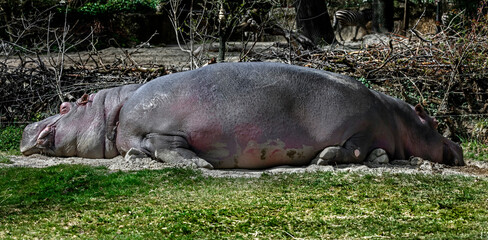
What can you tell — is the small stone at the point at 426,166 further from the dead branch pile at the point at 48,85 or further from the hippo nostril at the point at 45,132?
the dead branch pile at the point at 48,85

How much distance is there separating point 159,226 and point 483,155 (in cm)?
479

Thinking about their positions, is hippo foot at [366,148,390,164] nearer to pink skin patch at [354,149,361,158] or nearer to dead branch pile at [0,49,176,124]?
pink skin patch at [354,149,361,158]

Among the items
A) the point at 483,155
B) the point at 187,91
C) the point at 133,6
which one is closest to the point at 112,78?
the point at 187,91

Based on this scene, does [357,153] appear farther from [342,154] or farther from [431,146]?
[431,146]

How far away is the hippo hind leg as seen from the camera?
6.12 m

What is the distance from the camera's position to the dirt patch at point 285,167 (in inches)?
235

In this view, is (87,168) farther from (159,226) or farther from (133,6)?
(133,6)

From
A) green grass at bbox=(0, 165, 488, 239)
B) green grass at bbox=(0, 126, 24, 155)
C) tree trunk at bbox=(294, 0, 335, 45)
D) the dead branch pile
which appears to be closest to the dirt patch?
green grass at bbox=(0, 165, 488, 239)

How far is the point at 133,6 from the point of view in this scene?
68.0 feet

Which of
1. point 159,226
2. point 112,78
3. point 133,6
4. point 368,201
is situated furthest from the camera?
point 133,6

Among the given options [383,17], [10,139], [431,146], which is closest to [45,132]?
[10,139]

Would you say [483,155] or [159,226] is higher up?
[159,226]

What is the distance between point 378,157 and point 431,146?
2.71 ft

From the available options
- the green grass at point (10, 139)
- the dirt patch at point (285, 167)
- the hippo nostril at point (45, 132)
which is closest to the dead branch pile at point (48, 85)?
the green grass at point (10, 139)
